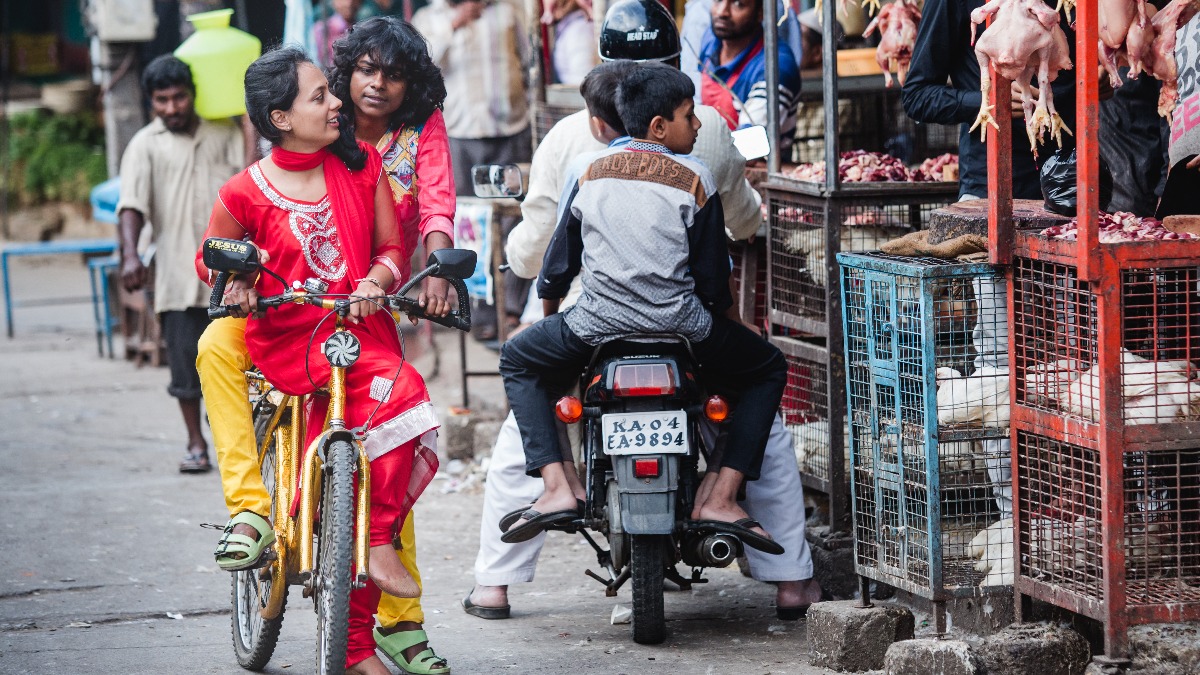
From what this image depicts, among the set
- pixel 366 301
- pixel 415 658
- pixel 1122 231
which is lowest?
pixel 415 658

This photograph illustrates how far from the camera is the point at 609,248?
475cm

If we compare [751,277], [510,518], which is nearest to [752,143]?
[751,277]

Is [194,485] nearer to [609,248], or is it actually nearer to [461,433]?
[461,433]

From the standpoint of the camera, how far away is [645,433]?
182 inches

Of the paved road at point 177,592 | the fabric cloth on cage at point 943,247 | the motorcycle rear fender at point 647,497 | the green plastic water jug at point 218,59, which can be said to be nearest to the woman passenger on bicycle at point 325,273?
the motorcycle rear fender at point 647,497

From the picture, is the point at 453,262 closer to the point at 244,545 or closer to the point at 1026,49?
the point at 244,545

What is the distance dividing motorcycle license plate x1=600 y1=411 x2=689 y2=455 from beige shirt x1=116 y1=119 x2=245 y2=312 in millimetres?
3887

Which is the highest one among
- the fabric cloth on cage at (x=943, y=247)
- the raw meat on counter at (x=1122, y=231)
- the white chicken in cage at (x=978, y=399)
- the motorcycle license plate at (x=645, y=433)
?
the raw meat on counter at (x=1122, y=231)

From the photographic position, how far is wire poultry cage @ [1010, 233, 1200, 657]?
151 inches

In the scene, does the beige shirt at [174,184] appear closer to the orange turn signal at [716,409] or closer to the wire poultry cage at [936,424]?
the orange turn signal at [716,409]

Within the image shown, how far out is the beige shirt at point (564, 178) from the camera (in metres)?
5.25

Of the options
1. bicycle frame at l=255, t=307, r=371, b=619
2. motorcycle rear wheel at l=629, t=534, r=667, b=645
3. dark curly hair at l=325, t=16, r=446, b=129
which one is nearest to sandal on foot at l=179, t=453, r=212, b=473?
bicycle frame at l=255, t=307, r=371, b=619

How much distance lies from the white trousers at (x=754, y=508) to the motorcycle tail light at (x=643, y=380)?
A: 679 mm

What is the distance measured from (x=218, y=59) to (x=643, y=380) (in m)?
4.05
